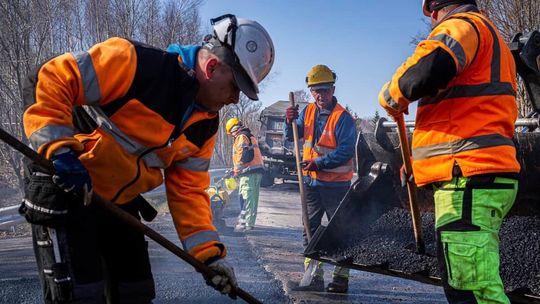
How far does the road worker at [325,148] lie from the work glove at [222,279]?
2415mm

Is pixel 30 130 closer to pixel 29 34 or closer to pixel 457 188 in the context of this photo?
pixel 457 188

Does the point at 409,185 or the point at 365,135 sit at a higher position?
the point at 365,135

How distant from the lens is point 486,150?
245 centimetres

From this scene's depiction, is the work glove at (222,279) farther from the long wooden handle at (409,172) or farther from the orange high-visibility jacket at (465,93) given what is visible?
the long wooden handle at (409,172)

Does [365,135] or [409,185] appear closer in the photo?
[409,185]

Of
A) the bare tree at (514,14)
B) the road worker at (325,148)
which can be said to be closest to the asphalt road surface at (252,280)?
the road worker at (325,148)

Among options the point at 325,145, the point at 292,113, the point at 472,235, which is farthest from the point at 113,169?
the point at 292,113

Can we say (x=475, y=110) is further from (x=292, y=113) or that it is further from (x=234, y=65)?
(x=292, y=113)

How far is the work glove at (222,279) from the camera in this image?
2.53 metres

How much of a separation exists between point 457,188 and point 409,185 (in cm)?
75

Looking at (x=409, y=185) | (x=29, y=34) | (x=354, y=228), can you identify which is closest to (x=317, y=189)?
(x=354, y=228)

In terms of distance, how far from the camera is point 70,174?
6.45 feet

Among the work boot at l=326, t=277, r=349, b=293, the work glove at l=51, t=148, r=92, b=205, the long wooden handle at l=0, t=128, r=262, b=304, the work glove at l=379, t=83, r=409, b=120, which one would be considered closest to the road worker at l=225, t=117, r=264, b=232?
the work boot at l=326, t=277, r=349, b=293

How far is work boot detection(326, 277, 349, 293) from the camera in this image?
14.8 ft
